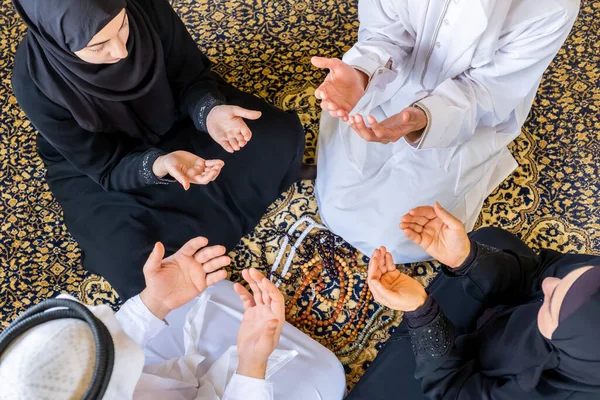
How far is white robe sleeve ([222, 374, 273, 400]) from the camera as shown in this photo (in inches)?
37.4

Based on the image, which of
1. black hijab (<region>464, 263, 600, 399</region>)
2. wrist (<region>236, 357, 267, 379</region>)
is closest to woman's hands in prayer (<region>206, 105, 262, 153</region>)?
wrist (<region>236, 357, 267, 379</region>)

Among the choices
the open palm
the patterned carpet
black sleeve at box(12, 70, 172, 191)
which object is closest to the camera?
the open palm

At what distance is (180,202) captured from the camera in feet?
4.46

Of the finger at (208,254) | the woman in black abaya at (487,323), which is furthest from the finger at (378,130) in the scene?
the finger at (208,254)

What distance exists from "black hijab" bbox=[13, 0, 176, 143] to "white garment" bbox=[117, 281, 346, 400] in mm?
494

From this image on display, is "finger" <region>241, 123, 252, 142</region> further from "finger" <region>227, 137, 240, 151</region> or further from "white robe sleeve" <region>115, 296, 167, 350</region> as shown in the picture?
"white robe sleeve" <region>115, 296, 167, 350</region>

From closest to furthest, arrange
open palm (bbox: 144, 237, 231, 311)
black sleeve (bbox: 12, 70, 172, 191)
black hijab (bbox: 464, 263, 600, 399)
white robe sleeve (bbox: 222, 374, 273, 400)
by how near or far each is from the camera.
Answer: black hijab (bbox: 464, 263, 600, 399) → white robe sleeve (bbox: 222, 374, 273, 400) → open palm (bbox: 144, 237, 231, 311) → black sleeve (bbox: 12, 70, 172, 191)

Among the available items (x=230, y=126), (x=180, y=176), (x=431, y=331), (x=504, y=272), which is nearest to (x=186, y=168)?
(x=180, y=176)

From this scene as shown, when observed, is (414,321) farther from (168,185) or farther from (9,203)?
(9,203)

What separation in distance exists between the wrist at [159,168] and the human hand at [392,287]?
575 mm

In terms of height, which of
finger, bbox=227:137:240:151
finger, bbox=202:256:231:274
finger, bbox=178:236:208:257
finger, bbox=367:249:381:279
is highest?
finger, bbox=227:137:240:151

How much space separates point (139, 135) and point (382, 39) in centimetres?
72

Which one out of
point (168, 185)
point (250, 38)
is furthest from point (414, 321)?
point (250, 38)

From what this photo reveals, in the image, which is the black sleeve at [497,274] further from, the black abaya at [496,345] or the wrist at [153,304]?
the wrist at [153,304]
